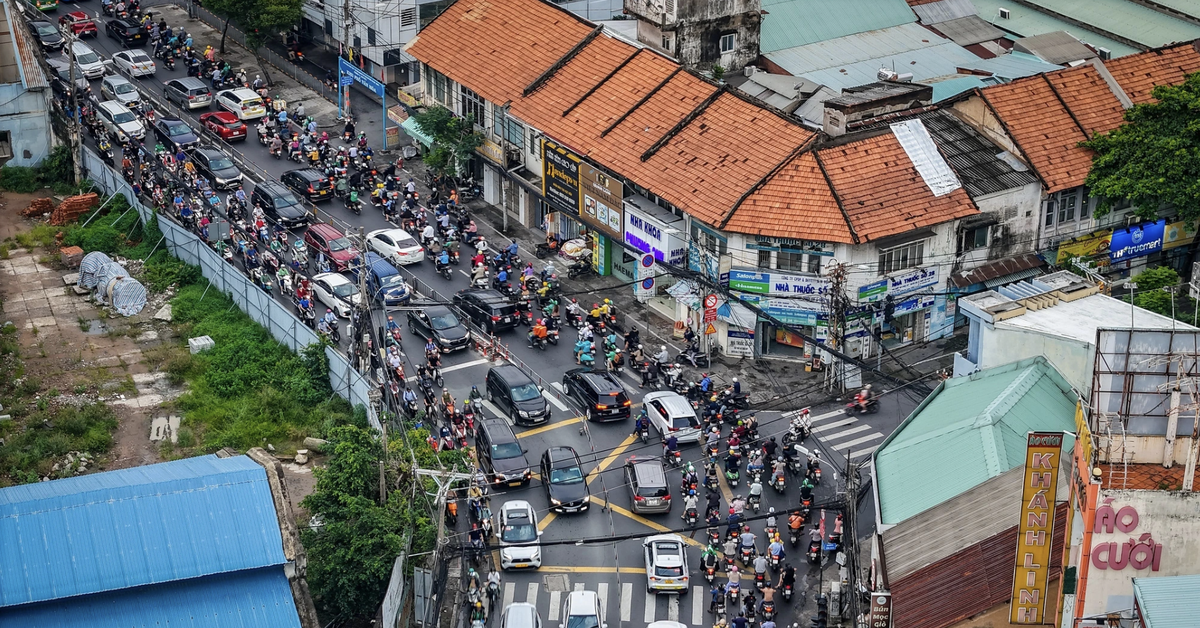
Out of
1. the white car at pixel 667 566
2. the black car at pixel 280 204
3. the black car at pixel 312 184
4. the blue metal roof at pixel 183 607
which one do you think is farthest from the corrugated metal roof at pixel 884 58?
the blue metal roof at pixel 183 607

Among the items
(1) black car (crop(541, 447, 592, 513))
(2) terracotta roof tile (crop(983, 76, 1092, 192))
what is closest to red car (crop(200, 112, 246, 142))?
(1) black car (crop(541, 447, 592, 513))

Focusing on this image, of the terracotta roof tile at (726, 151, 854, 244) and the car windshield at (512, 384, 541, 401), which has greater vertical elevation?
the terracotta roof tile at (726, 151, 854, 244)

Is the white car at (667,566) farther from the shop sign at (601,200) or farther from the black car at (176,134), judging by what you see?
the black car at (176,134)

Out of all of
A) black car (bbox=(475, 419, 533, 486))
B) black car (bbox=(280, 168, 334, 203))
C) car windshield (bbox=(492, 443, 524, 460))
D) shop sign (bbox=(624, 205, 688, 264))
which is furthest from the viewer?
black car (bbox=(280, 168, 334, 203))

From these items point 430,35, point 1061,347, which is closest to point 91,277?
point 430,35

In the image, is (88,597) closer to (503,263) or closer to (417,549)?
(417,549)

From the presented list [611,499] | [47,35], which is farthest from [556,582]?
[47,35]

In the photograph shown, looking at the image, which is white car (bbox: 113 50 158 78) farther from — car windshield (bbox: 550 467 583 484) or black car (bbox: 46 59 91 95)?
car windshield (bbox: 550 467 583 484)
